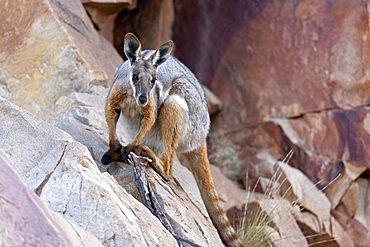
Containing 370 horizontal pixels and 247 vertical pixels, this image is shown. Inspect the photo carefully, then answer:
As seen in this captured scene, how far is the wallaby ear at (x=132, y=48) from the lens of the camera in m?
4.45

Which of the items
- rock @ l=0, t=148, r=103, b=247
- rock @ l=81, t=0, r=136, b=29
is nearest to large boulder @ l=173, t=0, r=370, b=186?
rock @ l=81, t=0, r=136, b=29

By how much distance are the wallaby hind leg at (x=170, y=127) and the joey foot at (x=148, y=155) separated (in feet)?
0.32

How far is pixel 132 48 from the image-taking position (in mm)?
4551

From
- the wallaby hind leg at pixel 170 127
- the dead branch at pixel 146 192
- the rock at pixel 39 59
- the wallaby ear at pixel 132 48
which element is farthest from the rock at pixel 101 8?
the dead branch at pixel 146 192

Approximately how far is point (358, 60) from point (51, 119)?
5.49 m

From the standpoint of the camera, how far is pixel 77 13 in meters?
6.77

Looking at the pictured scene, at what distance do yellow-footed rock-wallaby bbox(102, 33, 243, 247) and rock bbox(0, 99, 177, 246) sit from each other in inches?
37.0

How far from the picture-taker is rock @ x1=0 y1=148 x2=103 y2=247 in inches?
93.0

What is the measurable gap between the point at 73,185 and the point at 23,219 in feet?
2.16

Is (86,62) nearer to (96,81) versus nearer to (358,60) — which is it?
(96,81)

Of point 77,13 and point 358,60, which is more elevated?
point 77,13

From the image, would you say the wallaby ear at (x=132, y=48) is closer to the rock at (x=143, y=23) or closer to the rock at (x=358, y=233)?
the rock at (x=143, y=23)

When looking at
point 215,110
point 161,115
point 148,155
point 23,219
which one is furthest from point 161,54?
point 215,110

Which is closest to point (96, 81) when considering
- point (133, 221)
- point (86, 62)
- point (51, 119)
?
point (86, 62)
